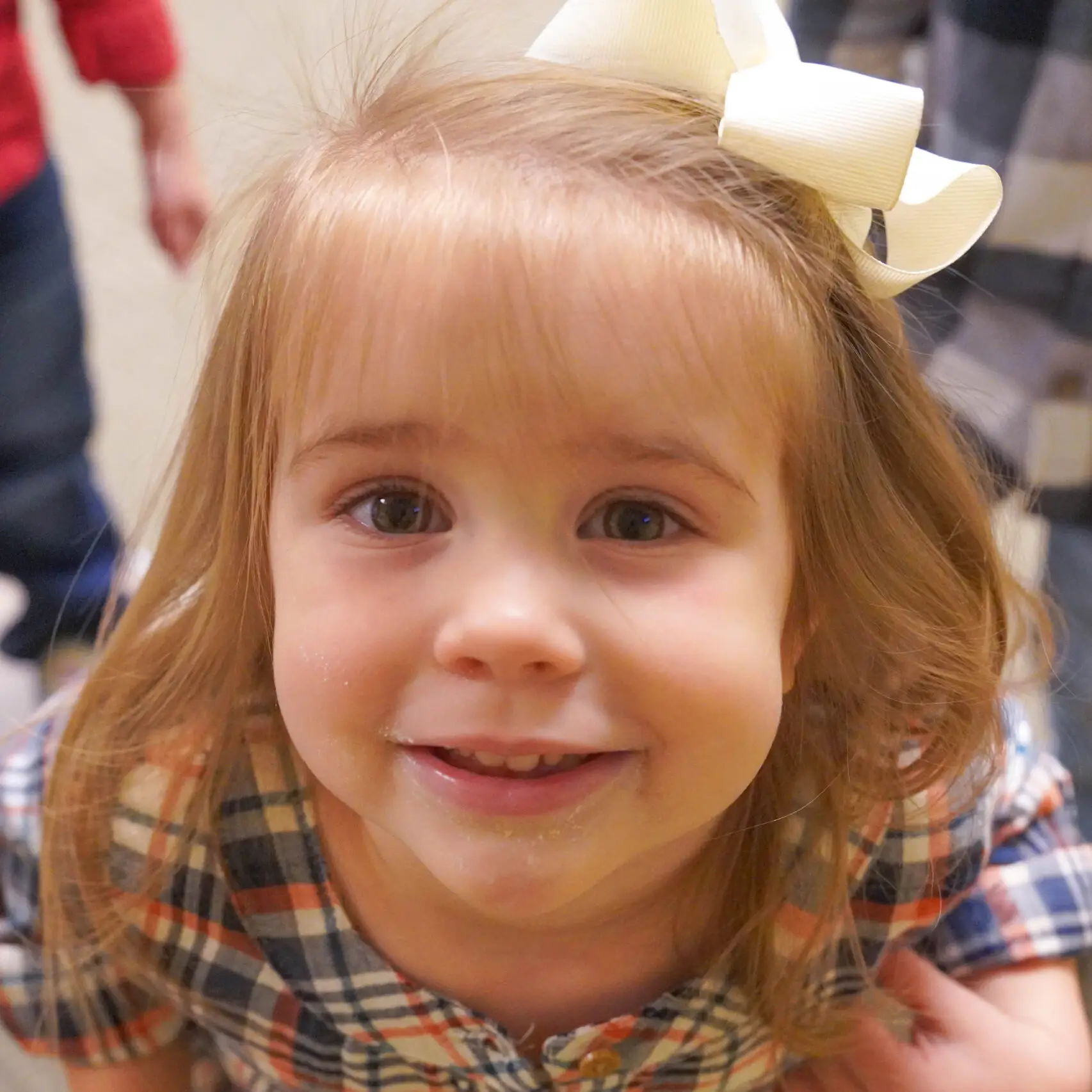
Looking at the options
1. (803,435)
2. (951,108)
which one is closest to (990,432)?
(951,108)

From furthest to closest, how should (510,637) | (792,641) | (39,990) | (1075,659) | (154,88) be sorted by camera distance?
(154,88), (1075,659), (39,990), (792,641), (510,637)

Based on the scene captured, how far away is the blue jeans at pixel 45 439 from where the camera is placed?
3.23 feet

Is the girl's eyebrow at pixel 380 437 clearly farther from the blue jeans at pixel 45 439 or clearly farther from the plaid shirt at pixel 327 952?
the blue jeans at pixel 45 439

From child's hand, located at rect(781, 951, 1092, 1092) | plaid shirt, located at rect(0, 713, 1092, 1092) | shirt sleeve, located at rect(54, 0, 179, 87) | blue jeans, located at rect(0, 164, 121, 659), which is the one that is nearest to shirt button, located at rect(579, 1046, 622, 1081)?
plaid shirt, located at rect(0, 713, 1092, 1092)

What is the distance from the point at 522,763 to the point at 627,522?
0.37 feet

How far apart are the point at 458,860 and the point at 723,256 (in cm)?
28

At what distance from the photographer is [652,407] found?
1.71 feet

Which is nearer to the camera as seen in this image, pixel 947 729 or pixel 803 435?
pixel 803 435

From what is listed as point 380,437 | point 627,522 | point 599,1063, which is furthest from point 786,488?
point 599,1063

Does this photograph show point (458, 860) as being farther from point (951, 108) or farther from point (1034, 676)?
point (951, 108)

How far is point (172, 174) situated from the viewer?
3.61 ft

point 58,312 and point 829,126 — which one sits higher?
point 829,126

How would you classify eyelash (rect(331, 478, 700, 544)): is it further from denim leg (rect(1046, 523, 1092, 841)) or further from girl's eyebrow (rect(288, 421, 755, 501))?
denim leg (rect(1046, 523, 1092, 841))

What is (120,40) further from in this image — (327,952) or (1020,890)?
(1020,890)
